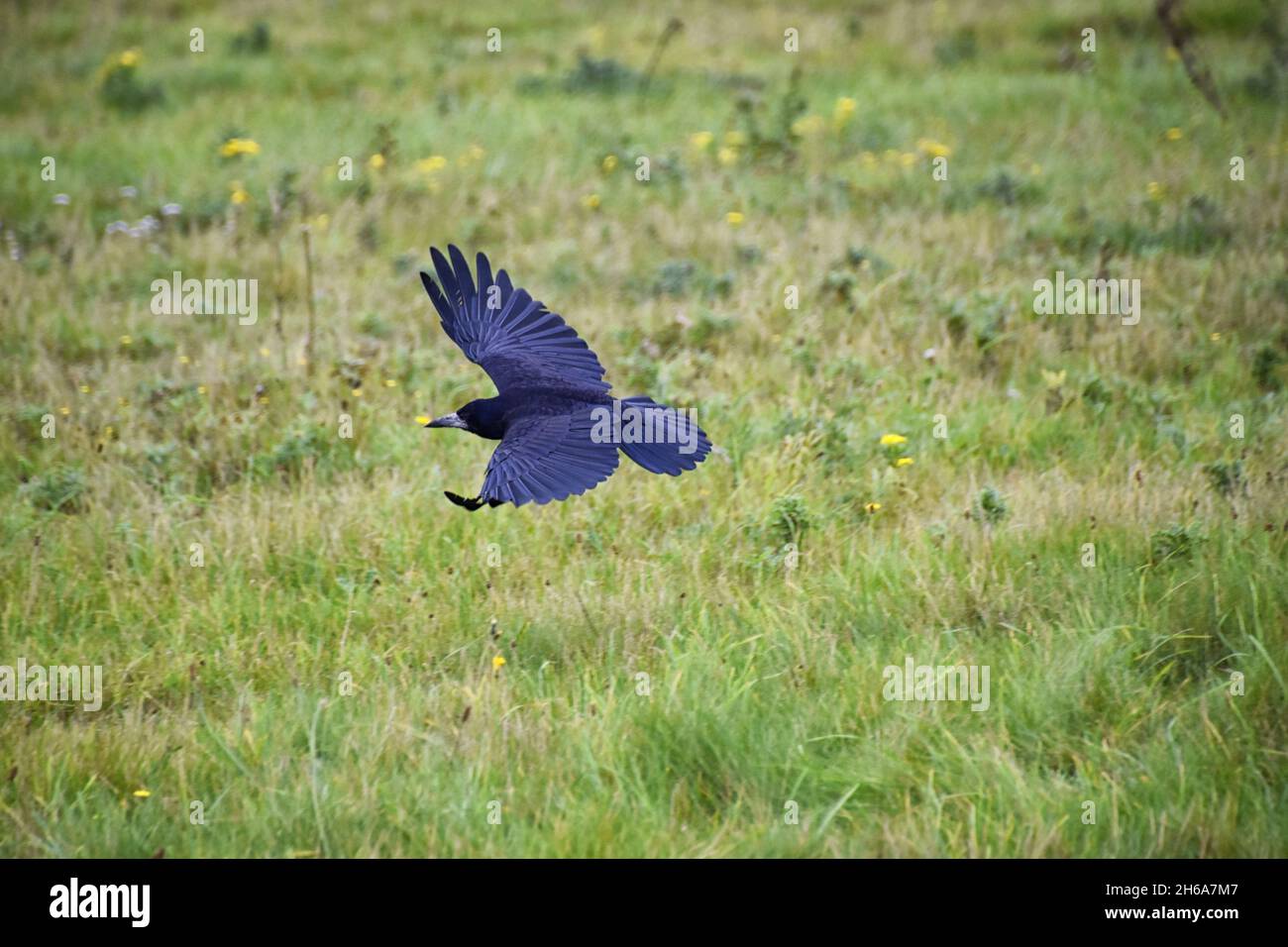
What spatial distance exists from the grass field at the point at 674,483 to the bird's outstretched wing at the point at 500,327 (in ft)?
1.96

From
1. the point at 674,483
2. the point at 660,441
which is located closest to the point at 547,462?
the point at 660,441

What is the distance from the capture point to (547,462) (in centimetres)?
438

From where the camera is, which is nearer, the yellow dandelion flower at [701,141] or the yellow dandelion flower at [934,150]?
the yellow dandelion flower at [934,150]

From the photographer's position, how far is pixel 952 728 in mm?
3842

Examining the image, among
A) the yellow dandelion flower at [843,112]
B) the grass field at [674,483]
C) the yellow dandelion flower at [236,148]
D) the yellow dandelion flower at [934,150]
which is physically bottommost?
the grass field at [674,483]

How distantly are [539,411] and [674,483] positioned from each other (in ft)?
2.78

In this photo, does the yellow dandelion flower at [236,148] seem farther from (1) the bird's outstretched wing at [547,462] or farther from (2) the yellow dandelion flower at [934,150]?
(1) the bird's outstretched wing at [547,462]

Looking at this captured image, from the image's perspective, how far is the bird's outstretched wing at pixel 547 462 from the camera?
4.11m

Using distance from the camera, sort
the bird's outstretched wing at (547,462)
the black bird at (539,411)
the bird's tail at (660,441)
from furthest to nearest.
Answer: the bird's tail at (660,441) < the black bird at (539,411) < the bird's outstretched wing at (547,462)

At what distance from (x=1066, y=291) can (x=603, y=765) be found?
15.9 feet

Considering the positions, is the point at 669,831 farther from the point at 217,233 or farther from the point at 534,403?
the point at 217,233


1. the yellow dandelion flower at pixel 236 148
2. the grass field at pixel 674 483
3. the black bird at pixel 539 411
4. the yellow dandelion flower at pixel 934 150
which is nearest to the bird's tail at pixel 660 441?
the black bird at pixel 539 411

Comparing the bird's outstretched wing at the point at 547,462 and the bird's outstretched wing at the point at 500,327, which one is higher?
the bird's outstretched wing at the point at 500,327

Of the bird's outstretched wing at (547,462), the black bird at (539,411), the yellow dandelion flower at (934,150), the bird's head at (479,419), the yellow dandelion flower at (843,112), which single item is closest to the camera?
the bird's outstretched wing at (547,462)
